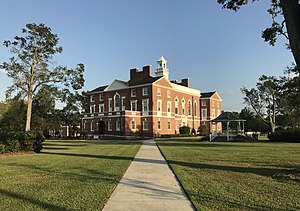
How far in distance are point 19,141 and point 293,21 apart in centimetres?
1825

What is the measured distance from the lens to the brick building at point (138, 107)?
49.1 m

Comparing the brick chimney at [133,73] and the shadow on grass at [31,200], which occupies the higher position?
the brick chimney at [133,73]

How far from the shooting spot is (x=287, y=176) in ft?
29.1

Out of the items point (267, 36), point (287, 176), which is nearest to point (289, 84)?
point (267, 36)

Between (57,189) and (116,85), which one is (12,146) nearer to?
(57,189)

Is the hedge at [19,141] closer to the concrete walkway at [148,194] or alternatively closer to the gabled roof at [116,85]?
the concrete walkway at [148,194]

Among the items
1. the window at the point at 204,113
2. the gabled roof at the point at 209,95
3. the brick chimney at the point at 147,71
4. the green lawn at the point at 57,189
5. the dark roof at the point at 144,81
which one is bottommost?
the green lawn at the point at 57,189

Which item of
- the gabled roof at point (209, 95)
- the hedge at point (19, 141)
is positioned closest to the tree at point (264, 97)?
the gabled roof at point (209, 95)

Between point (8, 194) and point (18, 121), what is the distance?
1807 inches

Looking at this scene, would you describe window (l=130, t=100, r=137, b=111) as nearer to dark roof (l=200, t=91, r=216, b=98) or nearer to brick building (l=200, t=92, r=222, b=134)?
brick building (l=200, t=92, r=222, b=134)

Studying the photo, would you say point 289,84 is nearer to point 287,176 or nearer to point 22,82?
point 287,176

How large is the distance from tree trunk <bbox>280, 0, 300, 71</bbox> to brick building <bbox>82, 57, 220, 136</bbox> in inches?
1532

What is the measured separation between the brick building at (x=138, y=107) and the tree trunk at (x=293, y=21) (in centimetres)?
3891

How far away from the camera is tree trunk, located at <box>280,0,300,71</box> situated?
9.15 m
